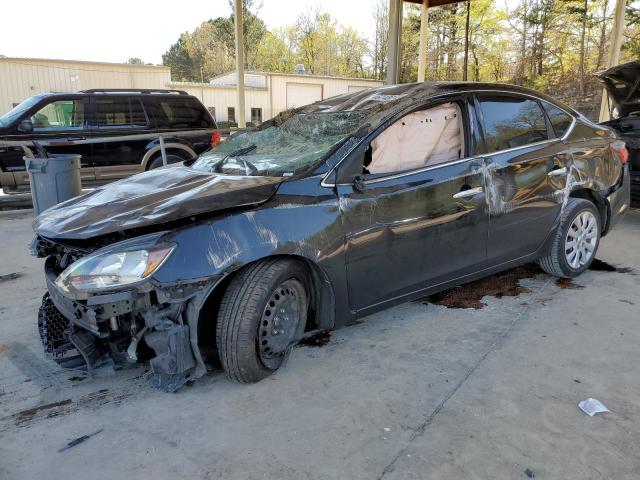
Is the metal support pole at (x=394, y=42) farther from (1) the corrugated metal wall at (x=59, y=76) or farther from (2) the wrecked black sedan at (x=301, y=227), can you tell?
(1) the corrugated metal wall at (x=59, y=76)

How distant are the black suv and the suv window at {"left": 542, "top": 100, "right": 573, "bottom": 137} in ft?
21.2

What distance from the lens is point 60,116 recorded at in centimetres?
825

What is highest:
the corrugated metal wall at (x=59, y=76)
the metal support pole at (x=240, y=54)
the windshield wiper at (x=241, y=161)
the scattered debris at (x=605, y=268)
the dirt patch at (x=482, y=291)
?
the corrugated metal wall at (x=59, y=76)

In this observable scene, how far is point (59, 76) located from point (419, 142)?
81.5ft

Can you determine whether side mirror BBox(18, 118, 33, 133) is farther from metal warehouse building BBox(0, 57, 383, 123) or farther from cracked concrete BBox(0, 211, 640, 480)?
metal warehouse building BBox(0, 57, 383, 123)

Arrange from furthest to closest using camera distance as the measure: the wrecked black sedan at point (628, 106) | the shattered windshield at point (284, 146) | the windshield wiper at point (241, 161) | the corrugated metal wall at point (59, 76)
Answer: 1. the corrugated metal wall at point (59, 76)
2. the wrecked black sedan at point (628, 106)
3. the windshield wiper at point (241, 161)
4. the shattered windshield at point (284, 146)

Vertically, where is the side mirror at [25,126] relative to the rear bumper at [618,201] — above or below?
above

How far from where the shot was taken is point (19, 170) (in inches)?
318

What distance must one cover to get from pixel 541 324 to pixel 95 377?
298 centimetres

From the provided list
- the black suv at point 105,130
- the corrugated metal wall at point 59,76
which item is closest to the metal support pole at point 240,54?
the black suv at point 105,130

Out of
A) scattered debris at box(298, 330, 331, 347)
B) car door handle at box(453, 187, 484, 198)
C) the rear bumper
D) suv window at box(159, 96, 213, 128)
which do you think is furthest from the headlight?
suv window at box(159, 96, 213, 128)

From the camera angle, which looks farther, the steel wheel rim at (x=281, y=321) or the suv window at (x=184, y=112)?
the suv window at (x=184, y=112)

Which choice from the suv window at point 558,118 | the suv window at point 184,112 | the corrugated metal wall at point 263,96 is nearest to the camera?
the suv window at point 558,118

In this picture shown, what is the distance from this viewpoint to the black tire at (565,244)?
416cm
